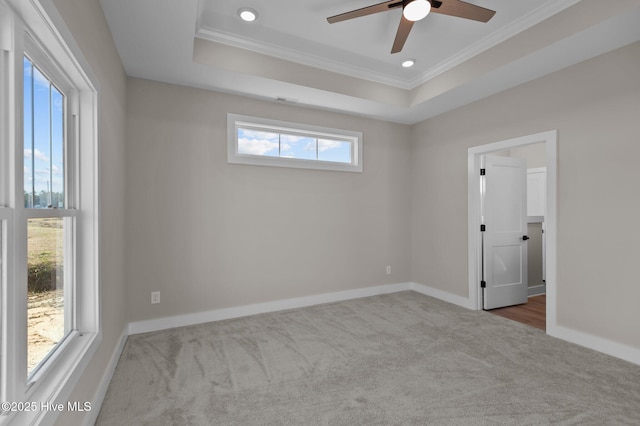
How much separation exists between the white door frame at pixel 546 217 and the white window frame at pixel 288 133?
153cm

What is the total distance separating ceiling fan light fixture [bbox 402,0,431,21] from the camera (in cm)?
218

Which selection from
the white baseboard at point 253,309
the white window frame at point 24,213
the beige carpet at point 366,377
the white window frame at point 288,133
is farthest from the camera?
the white window frame at point 288,133

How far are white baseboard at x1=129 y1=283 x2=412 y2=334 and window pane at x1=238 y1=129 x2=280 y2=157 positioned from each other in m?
1.87

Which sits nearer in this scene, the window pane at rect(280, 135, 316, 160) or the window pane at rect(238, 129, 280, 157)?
the window pane at rect(238, 129, 280, 157)

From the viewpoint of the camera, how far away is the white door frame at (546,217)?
10.3 ft

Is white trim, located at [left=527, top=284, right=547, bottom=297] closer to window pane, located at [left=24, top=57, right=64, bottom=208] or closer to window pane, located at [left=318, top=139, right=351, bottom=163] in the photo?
window pane, located at [left=318, top=139, right=351, bottom=163]

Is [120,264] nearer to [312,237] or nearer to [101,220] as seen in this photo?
[101,220]

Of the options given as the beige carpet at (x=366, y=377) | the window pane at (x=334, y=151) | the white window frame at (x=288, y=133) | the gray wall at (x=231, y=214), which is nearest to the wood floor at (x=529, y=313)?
the beige carpet at (x=366, y=377)

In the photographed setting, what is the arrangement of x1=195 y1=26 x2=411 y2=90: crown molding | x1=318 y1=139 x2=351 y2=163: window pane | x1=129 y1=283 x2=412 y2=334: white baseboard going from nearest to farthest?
x1=195 y1=26 x2=411 y2=90: crown molding → x1=129 y1=283 x2=412 y2=334: white baseboard → x1=318 y1=139 x2=351 y2=163: window pane

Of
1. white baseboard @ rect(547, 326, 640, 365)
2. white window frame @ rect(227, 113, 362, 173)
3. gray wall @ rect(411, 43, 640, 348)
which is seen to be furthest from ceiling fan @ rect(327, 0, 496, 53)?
white baseboard @ rect(547, 326, 640, 365)

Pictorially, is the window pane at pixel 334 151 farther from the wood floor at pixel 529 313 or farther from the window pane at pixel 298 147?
the wood floor at pixel 529 313

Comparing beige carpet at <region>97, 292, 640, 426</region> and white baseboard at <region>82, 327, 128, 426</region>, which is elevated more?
white baseboard at <region>82, 327, 128, 426</region>

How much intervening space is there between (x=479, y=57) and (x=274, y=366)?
11.7 feet

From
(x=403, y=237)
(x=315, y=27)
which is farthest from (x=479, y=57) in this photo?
(x=403, y=237)
